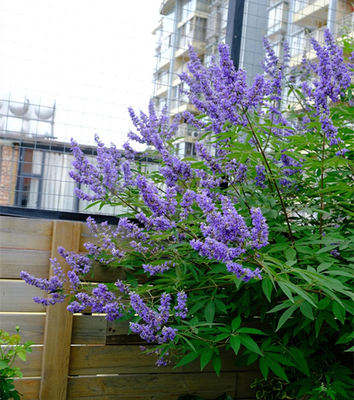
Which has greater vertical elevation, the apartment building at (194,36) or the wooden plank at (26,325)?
the apartment building at (194,36)

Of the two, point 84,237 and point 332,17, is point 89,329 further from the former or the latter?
point 332,17

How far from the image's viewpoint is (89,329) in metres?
2.51

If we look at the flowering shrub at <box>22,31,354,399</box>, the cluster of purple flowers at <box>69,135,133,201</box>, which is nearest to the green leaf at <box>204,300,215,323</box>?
the flowering shrub at <box>22,31,354,399</box>

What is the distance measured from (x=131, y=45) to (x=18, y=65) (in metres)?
0.70

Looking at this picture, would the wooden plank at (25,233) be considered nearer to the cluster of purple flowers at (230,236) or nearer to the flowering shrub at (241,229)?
the flowering shrub at (241,229)

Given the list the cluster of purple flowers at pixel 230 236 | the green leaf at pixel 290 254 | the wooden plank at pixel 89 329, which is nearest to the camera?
the cluster of purple flowers at pixel 230 236

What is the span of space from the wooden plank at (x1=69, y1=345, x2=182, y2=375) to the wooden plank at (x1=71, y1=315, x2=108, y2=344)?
0.13 feet

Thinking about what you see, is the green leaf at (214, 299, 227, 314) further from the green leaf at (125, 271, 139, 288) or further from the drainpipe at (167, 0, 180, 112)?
the drainpipe at (167, 0, 180, 112)

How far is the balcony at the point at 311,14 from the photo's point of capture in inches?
130

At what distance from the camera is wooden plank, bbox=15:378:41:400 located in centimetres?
238

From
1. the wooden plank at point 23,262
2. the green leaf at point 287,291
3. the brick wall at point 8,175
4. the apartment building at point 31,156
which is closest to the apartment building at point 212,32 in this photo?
the apartment building at point 31,156

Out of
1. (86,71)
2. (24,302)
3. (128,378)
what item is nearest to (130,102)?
(86,71)

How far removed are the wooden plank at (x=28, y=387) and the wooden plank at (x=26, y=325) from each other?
0.20m

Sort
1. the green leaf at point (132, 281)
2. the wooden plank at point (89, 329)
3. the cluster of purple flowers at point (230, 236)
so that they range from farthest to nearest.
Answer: the wooden plank at point (89, 329)
the green leaf at point (132, 281)
the cluster of purple flowers at point (230, 236)
